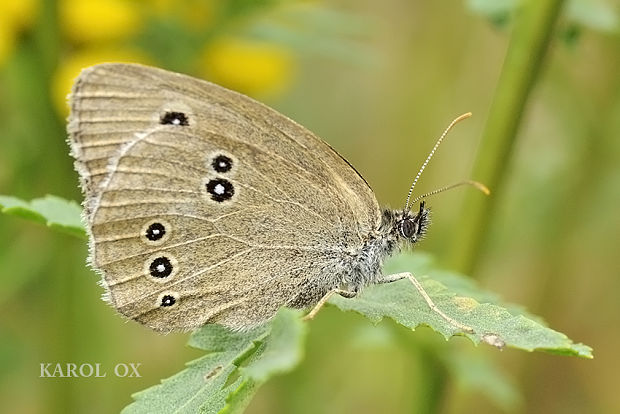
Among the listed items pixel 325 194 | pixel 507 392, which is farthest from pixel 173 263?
pixel 507 392

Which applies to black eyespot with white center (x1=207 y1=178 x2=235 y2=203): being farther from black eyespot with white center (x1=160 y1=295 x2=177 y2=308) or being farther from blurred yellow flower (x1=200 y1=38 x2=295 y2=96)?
blurred yellow flower (x1=200 y1=38 x2=295 y2=96)

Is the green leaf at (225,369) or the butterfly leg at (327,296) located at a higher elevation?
the butterfly leg at (327,296)

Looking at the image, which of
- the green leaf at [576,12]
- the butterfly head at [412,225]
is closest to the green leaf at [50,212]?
the butterfly head at [412,225]

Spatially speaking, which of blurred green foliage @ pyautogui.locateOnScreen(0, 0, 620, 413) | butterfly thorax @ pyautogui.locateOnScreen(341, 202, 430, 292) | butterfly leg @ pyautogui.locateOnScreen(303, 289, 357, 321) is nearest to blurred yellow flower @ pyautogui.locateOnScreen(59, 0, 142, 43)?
blurred green foliage @ pyautogui.locateOnScreen(0, 0, 620, 413)

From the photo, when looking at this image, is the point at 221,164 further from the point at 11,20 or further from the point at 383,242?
the point at 11,20

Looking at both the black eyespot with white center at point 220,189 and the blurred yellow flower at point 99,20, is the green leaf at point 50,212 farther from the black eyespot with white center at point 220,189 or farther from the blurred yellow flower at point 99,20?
the blurred yellow flower at point 99,20

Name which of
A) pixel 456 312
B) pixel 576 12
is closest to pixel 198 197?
pixel 456 312
